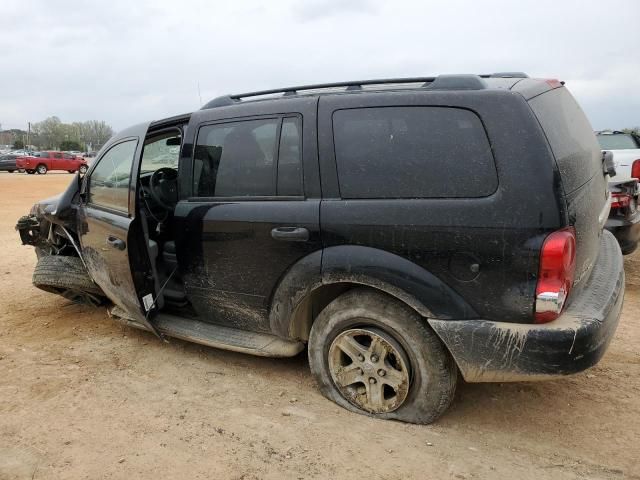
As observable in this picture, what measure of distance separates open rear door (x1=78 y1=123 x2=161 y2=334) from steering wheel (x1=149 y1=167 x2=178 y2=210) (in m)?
0.34

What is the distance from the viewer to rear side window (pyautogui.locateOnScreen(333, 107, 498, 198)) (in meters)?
2.55

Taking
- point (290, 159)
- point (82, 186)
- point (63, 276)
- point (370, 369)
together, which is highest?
point (290, 159)

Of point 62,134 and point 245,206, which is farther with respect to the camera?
point 62,134

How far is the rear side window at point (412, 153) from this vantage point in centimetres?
255

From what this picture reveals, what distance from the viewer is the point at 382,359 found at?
9.45 feet

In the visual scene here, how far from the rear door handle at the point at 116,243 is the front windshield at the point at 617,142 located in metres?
9.03

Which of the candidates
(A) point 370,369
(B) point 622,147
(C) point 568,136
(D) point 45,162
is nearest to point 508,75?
(C) point 568,136

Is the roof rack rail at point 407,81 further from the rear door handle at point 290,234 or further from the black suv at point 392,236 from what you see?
the rear door handle at point 290,234

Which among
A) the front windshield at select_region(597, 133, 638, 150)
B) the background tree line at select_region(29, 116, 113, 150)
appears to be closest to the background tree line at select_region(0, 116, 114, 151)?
the background tree line at select_region(29, 116, 113, 150)

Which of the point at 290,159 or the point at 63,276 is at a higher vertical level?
the point at 290,159

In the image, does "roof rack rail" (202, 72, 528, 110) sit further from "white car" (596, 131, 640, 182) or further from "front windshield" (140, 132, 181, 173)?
"white car" (596, 131, 640, 182)

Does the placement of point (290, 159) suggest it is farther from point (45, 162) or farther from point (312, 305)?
point (45, 162)

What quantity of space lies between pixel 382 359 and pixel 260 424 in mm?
813

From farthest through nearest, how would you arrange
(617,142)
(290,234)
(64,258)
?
(617,142) < (64,258) < (290,234)
